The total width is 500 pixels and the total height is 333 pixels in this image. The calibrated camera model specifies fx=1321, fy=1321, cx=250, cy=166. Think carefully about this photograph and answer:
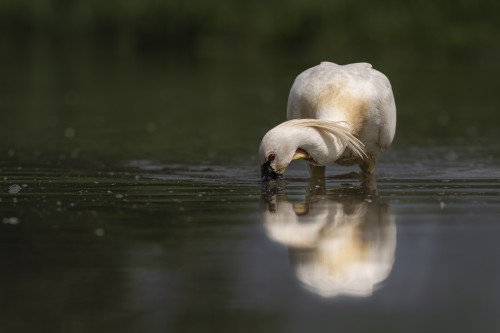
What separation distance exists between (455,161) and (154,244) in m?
4.66

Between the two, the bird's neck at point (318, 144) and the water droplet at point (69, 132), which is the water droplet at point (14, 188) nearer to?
the bird's neck at point (318, 144)

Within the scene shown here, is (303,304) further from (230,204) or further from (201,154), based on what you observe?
(201,154)

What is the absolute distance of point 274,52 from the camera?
95.6 ft

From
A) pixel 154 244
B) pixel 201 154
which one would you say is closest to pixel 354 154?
pixel 201 154

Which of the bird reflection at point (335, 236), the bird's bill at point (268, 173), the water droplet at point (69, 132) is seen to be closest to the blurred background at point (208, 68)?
the water droplet at point (69, 132)

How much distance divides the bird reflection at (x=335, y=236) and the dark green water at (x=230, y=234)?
0.01 m

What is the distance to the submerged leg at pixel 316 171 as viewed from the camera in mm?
9227

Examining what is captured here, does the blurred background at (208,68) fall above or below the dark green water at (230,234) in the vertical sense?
above

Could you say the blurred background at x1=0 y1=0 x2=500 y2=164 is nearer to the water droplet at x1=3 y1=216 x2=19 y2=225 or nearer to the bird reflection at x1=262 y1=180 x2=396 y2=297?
the bird reflection at x1=262 y1=180 x2=396 y2=297

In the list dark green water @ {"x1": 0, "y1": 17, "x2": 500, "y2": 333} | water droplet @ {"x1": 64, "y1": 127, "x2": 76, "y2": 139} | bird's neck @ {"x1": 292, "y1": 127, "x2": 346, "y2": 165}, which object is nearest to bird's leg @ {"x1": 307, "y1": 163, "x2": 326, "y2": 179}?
dark green water @ {"x1": 0, "y1": 17, "x2": 500, "y2": 333}

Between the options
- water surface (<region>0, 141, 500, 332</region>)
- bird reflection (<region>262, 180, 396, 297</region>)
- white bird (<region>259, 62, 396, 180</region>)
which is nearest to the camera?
water surface (<region>0, 141, 500, 332</region>)

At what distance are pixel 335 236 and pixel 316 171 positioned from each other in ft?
9.79

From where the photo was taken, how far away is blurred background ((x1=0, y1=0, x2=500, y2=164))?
12797 millimetres

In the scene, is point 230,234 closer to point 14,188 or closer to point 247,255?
point 247,255
